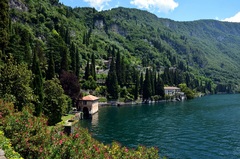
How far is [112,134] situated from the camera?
5278 centimetres

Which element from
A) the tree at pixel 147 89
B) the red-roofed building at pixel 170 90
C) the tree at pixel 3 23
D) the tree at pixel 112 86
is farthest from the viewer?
the red-roofed building at pixel 170 90

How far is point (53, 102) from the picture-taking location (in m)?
53.8

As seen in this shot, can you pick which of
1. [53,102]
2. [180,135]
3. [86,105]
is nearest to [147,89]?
[86,105]

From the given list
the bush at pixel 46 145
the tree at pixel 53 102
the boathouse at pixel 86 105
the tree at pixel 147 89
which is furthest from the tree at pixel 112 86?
the bush at pixel 46 145

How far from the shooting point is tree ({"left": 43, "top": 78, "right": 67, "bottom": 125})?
52000 millimetres

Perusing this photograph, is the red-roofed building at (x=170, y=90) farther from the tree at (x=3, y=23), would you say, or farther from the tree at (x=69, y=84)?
the tree at (x=3, y=23)

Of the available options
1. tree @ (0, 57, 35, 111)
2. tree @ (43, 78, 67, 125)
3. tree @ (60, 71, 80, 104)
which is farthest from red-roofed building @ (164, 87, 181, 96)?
tree @ (0, 57, 35, 111)

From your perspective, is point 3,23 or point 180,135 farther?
point 180,135

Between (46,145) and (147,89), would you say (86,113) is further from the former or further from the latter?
(46,145)

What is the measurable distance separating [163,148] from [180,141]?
19.3ft

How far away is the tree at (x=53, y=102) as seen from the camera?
2047 inches

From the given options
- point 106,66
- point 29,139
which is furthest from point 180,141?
point 106,66

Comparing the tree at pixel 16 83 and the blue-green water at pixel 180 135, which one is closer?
the tree at pixel 16 83

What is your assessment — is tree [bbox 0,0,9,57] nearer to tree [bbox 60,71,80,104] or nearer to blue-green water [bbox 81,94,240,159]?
blue-green water [bbox 81,94,240,159]
